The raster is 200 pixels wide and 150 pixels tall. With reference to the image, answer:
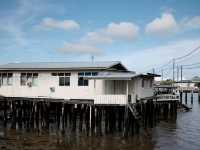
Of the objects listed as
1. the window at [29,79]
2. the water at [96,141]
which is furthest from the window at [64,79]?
the water at [96,141]

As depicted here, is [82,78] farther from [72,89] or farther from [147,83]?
[147,83]

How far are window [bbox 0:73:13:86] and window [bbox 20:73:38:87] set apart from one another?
1.42 metres

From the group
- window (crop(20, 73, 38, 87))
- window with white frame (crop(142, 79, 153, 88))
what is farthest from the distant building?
window (crop(20, 73, 38, 87))

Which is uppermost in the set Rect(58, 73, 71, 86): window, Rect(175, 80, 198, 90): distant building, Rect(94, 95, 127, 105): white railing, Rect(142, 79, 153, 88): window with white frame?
Rect(58, 73, 71, 86): window

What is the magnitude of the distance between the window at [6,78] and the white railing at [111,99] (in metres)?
10.5

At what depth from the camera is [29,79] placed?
1045 inches

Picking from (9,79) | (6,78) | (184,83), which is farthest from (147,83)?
(184,83)

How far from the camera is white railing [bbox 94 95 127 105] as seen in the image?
21.0m

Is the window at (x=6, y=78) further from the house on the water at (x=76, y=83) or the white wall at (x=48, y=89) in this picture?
→ the white wall at (x=48, y=89)

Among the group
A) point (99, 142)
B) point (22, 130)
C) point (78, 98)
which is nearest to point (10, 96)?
point (22, 130)

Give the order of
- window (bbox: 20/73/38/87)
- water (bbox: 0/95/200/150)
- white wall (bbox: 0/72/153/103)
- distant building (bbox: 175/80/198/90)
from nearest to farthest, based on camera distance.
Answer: water (bbox: 0/95/200/150) < white wall (bbox: 0/72/153/103) < window (bbox: 20/73/38/87) < distant building (bbox: 175/80/198/90)

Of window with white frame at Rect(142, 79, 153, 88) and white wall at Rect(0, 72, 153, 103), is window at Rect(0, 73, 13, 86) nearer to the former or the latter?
white wall at Rect(0, 72, 153, 103)

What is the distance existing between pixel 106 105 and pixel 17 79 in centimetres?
1052

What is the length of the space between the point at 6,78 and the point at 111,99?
1241cm
